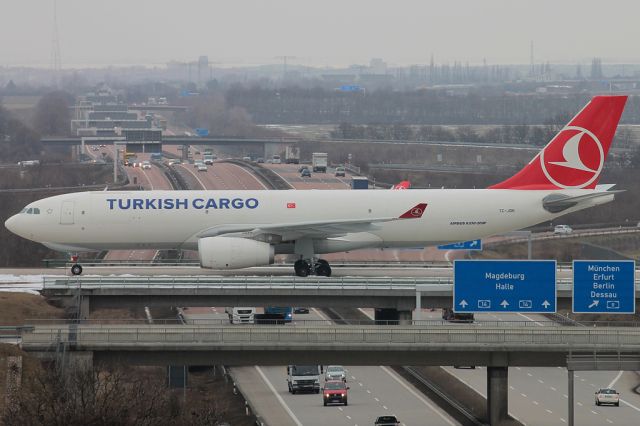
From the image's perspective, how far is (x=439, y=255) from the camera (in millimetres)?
117250

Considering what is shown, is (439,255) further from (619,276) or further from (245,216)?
(619,276)

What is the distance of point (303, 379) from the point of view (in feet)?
265

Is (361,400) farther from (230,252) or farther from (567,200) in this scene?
(567,200)

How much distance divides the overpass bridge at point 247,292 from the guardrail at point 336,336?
39.2 feet

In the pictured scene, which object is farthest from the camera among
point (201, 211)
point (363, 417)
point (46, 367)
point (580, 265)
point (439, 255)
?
point (439, 255)

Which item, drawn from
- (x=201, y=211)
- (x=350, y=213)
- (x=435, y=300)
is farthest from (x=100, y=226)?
(x=435, y=300)

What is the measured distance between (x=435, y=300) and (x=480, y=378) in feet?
38.0

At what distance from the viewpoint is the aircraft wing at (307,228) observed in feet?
250

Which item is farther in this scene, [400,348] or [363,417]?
[363,417]

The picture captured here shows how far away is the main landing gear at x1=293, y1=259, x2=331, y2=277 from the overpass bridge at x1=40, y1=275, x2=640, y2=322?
286 centimetres

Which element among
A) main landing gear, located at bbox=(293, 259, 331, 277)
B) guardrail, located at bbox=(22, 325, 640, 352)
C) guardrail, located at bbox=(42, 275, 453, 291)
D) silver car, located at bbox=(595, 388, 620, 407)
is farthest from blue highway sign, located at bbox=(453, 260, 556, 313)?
main landing gear, located at bbox=(293, 259, 331, 277)

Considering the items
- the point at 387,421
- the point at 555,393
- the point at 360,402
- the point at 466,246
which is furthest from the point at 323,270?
the point at 555,393

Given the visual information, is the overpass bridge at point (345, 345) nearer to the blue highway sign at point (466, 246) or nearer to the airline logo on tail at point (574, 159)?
the airline logo on tail at point (574, 159)

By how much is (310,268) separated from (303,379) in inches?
284
